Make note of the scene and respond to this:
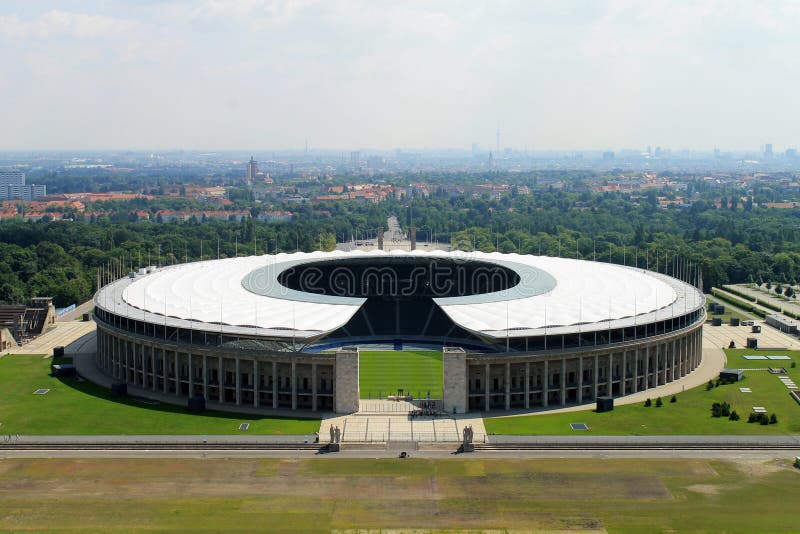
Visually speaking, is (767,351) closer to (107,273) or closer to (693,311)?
(693,311)

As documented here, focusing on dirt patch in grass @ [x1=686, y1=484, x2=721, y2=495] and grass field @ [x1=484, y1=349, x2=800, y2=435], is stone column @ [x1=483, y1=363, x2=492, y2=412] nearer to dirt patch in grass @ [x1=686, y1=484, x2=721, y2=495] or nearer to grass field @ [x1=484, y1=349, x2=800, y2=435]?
grass field @ [x1=484, y1=349, x2=800, y2=435]

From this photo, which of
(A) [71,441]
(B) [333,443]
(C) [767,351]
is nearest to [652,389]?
(C) [767,351]

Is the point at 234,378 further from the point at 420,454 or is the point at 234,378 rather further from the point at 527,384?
the point at 527,384

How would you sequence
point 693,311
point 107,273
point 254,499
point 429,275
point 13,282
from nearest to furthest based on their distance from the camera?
point 254,499 < point 693,311 < point 429,275 < point 13,282 < point 107,273

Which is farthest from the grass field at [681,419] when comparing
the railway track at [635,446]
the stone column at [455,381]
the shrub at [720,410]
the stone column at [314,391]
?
the stone column at [314,391]

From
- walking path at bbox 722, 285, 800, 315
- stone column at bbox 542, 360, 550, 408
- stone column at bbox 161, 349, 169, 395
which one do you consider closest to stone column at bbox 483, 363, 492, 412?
stone column at bbox 542, 360, 550, 408

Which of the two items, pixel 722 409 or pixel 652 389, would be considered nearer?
pixel 722 409

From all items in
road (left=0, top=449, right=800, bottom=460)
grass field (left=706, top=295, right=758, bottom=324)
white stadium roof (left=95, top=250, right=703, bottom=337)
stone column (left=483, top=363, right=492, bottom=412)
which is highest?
white stadium roof (left=95, top=250, right=703, bottom=337)
